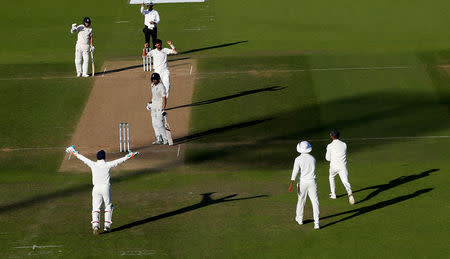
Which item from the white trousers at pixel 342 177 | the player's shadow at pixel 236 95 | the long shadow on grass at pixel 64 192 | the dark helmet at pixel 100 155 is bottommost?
the white trousers at pixel 342 177

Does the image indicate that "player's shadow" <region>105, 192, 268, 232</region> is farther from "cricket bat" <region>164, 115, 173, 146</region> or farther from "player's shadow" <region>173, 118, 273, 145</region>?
"player's shadow" <region>173, 118, 273, 145</region>

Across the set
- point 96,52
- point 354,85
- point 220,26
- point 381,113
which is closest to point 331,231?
point 381,113

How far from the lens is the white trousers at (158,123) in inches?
1168

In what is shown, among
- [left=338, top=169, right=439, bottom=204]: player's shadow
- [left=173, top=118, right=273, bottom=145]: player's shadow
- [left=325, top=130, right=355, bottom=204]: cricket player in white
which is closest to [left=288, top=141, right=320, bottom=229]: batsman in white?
[left=325, top=130, right=355, bottom=204]: cricket player in white

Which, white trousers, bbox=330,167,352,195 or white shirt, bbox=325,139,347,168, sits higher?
white shirt, bbox=325,139,347,168

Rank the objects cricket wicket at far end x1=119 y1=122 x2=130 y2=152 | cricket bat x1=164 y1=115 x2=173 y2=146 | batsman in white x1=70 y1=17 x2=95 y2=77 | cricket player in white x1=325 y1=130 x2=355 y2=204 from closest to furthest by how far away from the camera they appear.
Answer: cricket player in white x1=325 y1=130 x2=355 y2=204, cricket wicket at far end x1=119 y1=122 x2=130 y2=152, cricket bat x1=164 y1=115 x2=173 y2=146, batsman in white x1=70 y1=17 x2=95 y2=77

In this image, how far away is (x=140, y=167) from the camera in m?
28.7

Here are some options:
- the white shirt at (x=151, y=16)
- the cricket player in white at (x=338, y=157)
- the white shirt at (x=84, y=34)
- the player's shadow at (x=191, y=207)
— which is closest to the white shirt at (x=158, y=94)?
the player's shadow at (x=191, y=207)

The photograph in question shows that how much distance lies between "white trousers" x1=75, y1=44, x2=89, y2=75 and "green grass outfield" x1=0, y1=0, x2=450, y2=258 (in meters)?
0.64

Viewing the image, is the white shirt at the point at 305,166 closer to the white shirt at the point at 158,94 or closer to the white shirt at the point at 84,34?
the white shirt at the point at 158,94

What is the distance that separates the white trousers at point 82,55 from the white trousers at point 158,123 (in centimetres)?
820

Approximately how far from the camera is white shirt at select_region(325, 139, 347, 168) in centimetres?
2436

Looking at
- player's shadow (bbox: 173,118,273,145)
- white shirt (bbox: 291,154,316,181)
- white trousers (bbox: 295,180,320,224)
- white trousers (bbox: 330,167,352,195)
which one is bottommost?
white trousers (bbox: 295,180,320,224)

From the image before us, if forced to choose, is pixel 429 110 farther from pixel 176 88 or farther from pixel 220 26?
pixel 220 26
